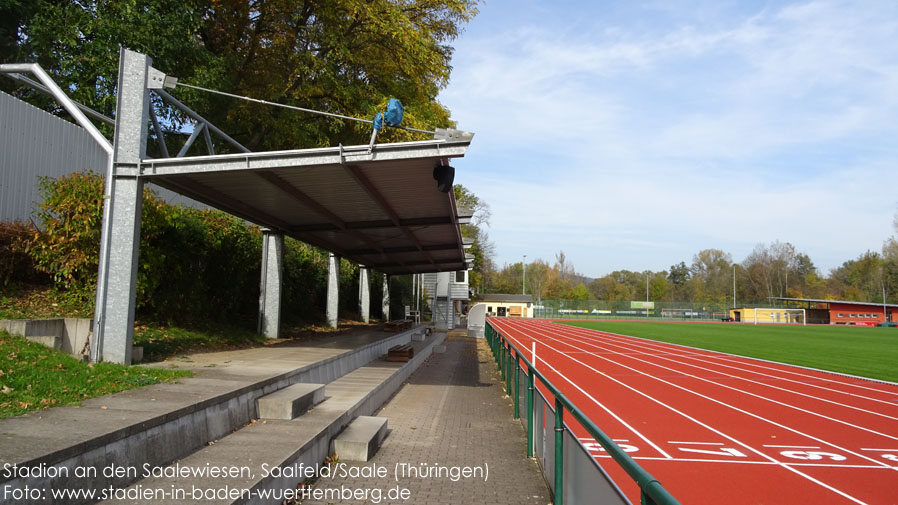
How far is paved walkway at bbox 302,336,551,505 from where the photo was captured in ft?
17.6

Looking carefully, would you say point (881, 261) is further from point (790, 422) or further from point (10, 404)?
point (10, 404)

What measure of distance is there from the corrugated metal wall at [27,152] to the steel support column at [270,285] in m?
4.28

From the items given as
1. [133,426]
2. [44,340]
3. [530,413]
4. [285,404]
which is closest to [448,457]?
[530,413]

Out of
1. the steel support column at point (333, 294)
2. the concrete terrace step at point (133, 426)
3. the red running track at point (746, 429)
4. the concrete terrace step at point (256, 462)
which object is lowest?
the red running track at point (746, 429)

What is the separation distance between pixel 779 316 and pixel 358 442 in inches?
3305

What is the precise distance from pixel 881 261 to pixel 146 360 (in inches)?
4534

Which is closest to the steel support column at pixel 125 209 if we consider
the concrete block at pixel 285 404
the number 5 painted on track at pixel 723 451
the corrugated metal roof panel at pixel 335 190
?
the corrugated metal roof panel at pixel 335 190

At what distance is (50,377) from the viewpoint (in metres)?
5.98

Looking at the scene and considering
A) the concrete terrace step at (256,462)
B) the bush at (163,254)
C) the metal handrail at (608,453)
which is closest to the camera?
the metal handrail at (608,453)

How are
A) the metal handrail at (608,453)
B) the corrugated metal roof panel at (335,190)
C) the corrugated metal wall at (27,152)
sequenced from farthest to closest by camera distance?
1. the corrugated metal wall at (27,152)
2. the corrugated metal roof panel at (335,190)
3. the metal handrail at (608,453)

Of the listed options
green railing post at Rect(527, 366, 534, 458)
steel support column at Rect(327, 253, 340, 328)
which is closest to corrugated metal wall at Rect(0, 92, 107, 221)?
green railing post at Rect(527, 366, 534, 458)

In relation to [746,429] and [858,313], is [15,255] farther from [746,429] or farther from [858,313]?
[858,313]

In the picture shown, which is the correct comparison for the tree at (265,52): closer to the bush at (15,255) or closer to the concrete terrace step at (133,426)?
the bush at (15,255)

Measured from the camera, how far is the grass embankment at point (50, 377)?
514 cm
